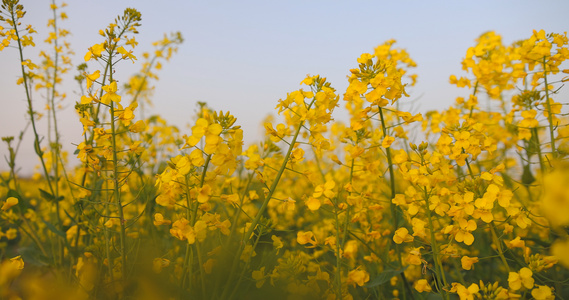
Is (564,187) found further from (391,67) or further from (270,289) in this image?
(391,67)

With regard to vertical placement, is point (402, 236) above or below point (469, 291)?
above

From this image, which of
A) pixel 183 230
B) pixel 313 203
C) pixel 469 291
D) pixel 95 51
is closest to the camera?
pixel 183 230

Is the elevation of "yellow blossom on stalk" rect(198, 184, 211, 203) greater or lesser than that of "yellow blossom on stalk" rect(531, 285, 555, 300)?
greater

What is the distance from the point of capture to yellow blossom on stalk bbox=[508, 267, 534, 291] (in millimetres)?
1428

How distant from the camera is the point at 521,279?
57.4 inches

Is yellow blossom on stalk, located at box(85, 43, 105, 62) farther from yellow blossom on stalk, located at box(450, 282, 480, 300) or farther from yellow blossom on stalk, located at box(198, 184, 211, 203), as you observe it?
yellow blossom on stalk, located at box(450, 282, 480, 300)

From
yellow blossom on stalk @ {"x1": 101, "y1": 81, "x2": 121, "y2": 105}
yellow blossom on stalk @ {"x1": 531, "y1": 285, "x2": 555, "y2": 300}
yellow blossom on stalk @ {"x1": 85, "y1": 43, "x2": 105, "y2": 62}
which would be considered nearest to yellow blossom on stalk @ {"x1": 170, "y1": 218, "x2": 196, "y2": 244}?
yellow blossom on stalk @ {"x1": 101, "y1": 81, "x2": 121, "y2": 105}

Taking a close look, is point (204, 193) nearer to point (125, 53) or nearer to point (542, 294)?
point (125, 53)

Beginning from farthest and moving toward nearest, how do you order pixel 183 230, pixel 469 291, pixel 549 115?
1. pixel 549 115
2. pixel 469 291
3. pixel 183 230

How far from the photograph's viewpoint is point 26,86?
2.96 meters

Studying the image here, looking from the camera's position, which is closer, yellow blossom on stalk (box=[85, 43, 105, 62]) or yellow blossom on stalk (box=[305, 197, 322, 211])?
yellow blossom on stalk (box=[305, 197, 322, 211])

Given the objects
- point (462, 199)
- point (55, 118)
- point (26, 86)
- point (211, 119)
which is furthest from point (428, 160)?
point (55, 118)

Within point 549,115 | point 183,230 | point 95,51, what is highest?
point 95,51

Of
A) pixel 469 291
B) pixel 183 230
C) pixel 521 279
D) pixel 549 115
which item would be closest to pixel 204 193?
pixel 183 230
